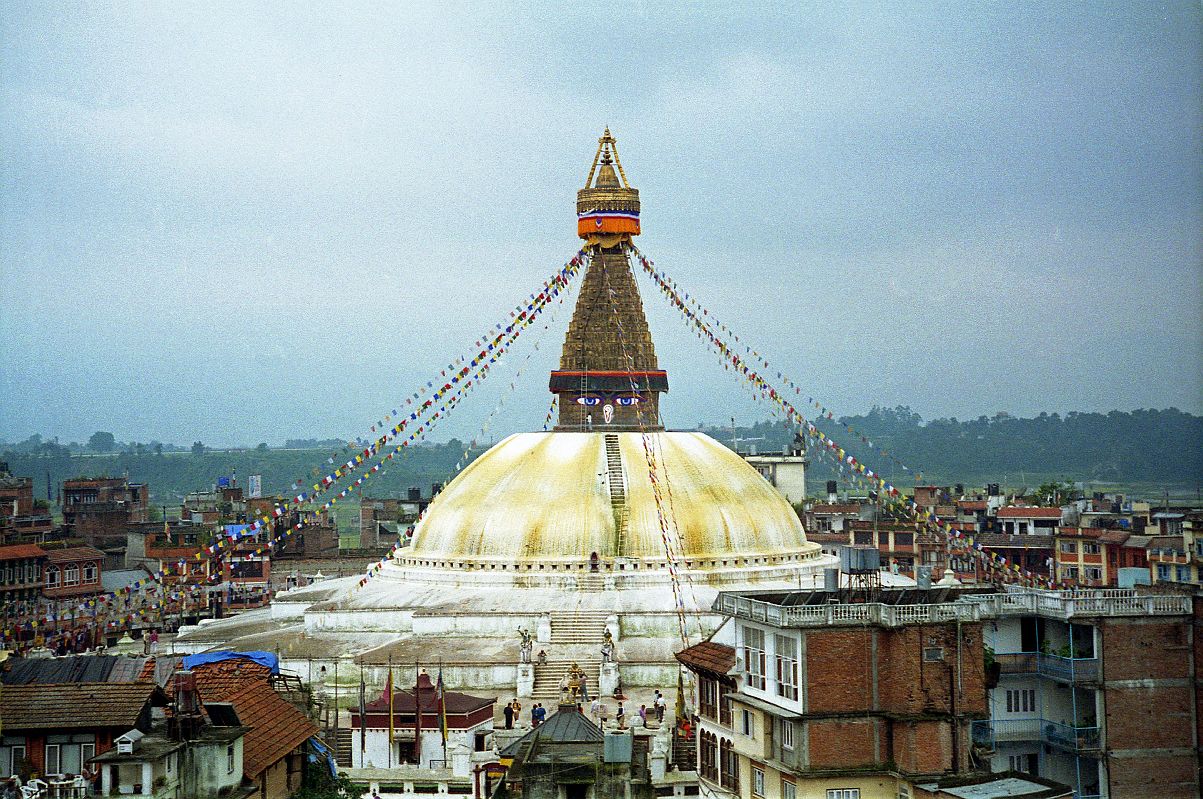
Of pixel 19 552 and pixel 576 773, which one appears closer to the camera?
pixel 576 773

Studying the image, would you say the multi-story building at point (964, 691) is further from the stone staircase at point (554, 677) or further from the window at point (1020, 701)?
the stone staircase at point (554, 677)

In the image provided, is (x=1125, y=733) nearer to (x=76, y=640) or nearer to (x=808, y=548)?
(x=808, y=548)

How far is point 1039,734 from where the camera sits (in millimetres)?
26016

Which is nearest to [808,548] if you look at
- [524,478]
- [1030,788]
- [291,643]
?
[524,478]

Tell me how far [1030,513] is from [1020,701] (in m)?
43.9

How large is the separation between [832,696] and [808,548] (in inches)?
870

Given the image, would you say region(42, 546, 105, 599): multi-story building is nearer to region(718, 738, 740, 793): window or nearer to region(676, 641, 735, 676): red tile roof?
region(676, 641, 735, 676): red tile roof

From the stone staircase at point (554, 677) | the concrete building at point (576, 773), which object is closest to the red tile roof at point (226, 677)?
the concrete building at point (576, 773)

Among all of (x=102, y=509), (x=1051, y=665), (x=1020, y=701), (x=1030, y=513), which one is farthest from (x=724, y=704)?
(x=102, y=509)

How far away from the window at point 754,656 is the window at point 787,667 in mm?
596

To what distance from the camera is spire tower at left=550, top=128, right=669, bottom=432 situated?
49562mm

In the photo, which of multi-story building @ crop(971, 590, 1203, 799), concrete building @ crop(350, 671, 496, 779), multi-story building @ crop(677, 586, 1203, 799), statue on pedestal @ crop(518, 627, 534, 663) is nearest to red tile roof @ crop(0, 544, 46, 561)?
statue on pedestal @ crop(518, 627, 534, 663)

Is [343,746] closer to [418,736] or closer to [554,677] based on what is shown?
[418,736]

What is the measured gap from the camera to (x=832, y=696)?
24438mm
